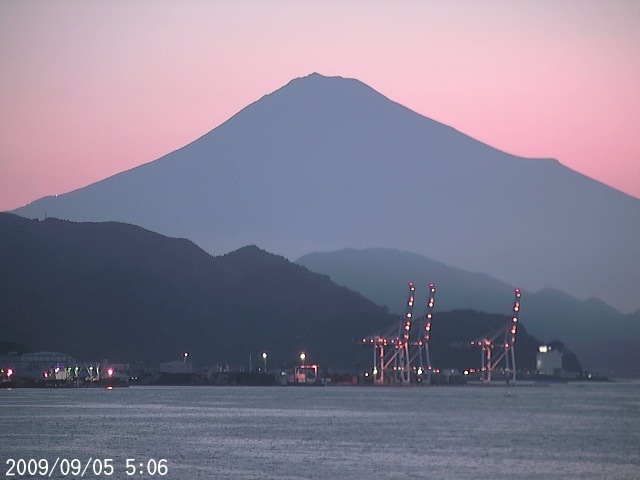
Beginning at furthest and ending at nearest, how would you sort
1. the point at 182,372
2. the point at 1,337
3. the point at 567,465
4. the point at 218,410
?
the point at 1,337 → the point at 182,372 → the point at 218,410 → the point at 567,465

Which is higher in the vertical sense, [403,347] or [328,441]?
[403,347]

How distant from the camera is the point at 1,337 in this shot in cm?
19175

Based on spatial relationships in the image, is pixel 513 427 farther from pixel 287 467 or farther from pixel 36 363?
pixel 36 363

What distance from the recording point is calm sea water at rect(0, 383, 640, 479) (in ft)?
150

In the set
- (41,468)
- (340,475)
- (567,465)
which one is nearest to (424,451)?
(567,465)

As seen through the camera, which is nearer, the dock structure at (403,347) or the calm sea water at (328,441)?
the calm sea water at (328,441)

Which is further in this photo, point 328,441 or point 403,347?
point 403,347

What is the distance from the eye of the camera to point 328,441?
5662 centimetres

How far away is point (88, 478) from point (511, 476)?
44.5 ft

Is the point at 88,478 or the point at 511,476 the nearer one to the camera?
the point at 88,478

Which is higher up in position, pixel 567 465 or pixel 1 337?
pixel 1 337

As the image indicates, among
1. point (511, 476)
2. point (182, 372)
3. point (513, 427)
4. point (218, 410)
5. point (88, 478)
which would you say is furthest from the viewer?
point (182, 372)

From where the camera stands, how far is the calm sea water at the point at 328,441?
1797 inches

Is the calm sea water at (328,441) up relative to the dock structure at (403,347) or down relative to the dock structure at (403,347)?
down
